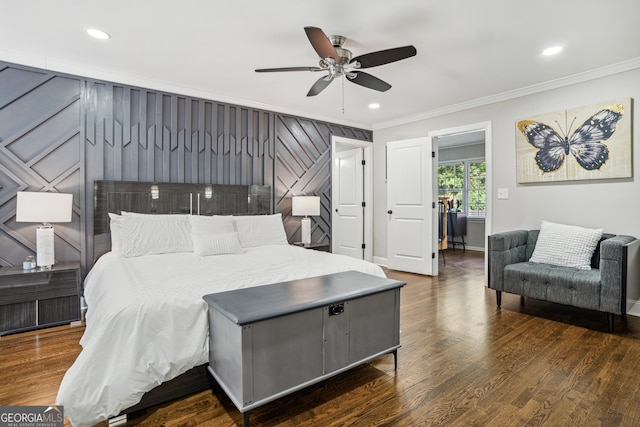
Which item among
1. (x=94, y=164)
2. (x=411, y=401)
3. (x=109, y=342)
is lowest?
(x=411, y=401)

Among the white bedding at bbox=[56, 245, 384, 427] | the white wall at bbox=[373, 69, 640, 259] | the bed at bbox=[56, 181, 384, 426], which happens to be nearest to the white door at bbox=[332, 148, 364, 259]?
the white wall at bbox=[373, 69, 640, 259]

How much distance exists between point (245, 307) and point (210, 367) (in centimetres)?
54

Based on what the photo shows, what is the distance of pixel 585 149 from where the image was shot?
350cm

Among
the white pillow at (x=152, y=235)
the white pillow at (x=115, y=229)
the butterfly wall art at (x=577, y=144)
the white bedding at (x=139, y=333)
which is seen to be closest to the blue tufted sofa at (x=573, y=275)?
the butterfly wall art at (x=577, y=144)

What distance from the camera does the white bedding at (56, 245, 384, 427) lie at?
1.49 meters

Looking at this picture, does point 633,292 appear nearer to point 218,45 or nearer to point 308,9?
point 308,9

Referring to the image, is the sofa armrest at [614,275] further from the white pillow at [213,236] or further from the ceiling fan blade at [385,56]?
the white pillow at [213,236]

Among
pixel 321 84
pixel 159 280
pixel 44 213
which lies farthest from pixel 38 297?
pixel 321 84

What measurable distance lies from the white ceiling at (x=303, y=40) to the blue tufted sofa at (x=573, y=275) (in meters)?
1.75

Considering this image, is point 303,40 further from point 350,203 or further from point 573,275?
point 350,203

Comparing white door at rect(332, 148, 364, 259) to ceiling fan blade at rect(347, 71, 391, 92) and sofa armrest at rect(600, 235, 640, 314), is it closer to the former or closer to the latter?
ceiling fan blade at rect(347, 71, 391, 92)

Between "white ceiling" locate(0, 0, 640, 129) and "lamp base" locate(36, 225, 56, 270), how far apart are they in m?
1.61

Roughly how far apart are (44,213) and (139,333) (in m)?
2.06

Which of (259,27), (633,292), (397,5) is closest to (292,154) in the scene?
(259,27)
